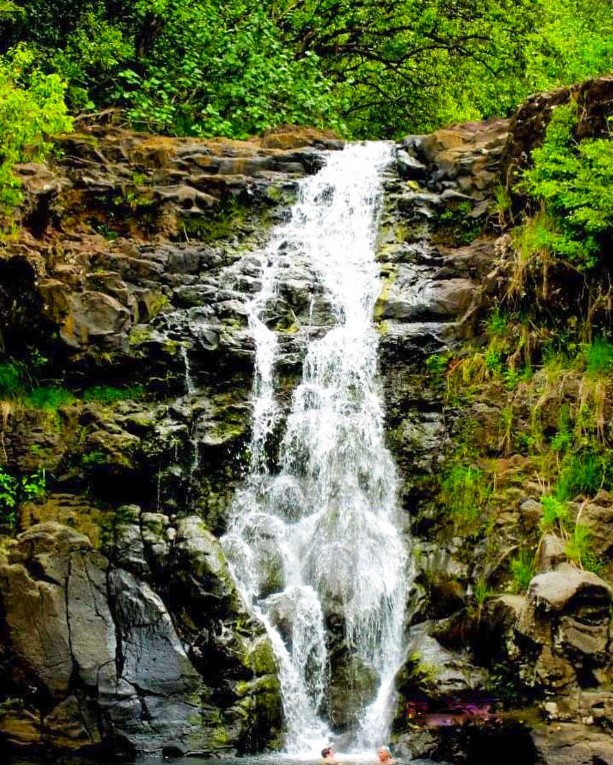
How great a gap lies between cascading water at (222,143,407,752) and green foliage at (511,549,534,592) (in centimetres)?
139

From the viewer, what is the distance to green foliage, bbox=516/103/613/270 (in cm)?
1092

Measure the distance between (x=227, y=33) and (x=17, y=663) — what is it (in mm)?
14568

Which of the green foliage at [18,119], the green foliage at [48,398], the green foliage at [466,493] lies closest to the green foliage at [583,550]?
the green foliage at [466,493]

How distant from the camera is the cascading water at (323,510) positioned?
9945mm

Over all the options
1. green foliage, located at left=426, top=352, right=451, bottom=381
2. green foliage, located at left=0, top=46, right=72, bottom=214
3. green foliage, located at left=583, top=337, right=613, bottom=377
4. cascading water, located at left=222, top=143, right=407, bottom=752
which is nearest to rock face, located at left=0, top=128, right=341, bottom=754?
cascading water, located at left=222, top=143, right=407, bottom=752

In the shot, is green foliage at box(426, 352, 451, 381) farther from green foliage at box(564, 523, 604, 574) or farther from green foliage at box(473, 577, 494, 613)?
green foliage at box(564, 523, 604, 574)

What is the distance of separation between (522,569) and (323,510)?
8.68ft

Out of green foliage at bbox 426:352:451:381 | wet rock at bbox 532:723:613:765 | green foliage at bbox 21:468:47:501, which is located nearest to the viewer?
wet rock at bbox 532:723:613:765

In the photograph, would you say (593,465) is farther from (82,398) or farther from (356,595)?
(82,398)

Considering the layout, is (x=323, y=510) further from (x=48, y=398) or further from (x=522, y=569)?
(x=48, y=398)

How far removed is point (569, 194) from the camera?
11367 millimetres

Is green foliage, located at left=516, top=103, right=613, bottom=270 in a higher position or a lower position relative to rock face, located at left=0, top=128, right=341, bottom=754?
higher

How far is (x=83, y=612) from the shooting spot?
9922mm

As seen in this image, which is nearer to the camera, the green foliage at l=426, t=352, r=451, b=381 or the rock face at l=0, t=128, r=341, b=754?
the rock face at l=0, t=128, r=341, b=754
